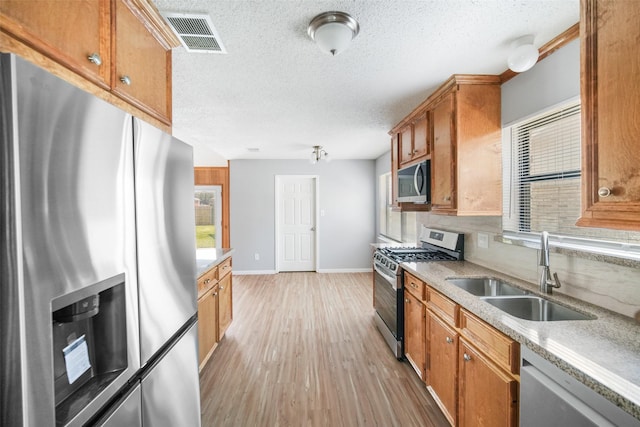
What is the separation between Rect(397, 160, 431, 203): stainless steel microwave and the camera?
2.58 m

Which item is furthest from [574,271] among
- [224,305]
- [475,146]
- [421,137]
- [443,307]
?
[224,305]

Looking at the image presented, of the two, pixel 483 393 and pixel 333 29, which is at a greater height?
pixel 333 29

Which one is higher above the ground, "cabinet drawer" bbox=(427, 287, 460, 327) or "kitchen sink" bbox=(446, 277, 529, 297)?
"kitchen sink" bbox=(446, 277, 529, 297)

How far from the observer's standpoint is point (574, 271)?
1538 millimetres

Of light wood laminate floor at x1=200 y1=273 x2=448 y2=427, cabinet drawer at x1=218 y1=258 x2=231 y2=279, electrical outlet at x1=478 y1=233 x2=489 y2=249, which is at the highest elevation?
electrical outlet at x1=478 y1=233 x2=489 y2=249

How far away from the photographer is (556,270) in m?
1.65

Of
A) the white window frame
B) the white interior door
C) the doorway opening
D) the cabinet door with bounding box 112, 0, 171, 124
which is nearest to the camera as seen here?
the cabinet door with bounding box 112, 0, 171, 124

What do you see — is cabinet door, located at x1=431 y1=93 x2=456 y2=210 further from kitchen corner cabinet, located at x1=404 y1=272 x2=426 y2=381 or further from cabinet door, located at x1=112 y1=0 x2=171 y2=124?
cabinet door, located at x1=112 y1=0 x2=171 y2=124

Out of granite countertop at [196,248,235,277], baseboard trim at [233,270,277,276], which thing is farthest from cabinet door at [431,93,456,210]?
baseboard trim at [233,270,277,276]

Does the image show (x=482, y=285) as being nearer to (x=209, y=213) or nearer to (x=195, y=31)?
(x=195, y=31)

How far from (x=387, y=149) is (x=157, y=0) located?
160 inches

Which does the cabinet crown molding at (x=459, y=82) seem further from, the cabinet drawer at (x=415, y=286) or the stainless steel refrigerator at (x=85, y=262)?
the stainless steel refrigerator at (x=85, y=262)

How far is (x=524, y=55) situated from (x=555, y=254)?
1.14 meters

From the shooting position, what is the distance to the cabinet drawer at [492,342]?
1203 millimetres
